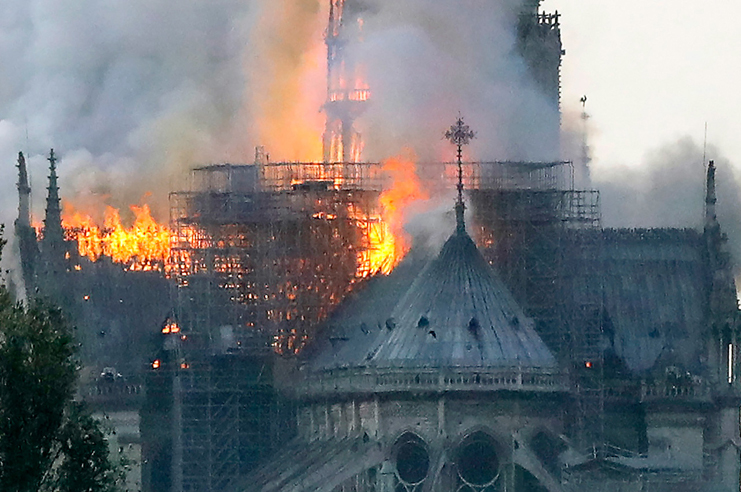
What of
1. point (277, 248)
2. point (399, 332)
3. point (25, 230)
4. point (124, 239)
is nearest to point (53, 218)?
point (25, 230)

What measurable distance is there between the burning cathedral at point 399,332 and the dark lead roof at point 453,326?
0.38 feet

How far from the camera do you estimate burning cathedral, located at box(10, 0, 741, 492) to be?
15350 cm

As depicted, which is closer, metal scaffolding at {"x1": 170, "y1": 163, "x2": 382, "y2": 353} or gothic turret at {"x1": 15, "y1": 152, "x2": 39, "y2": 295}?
metal scaffolding at {"x1": 170, "y1": 163, "x2": 382, "y2": 353}

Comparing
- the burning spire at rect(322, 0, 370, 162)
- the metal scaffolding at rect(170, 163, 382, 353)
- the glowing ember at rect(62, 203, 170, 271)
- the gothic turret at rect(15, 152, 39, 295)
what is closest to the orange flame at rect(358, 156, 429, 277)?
the metal scaffolding at rect(170, 163, 382, 353)

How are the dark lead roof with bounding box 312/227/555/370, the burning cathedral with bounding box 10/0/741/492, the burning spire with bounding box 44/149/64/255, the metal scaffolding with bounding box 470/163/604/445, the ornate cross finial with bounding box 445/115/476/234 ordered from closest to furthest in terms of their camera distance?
the burning cathedral with bounding box 10/0/741/492
the dark lead roof with bounding box 312/227/555/370
the ornate cross finial with bounding box 445/115/476/234
the metal scaffolding with bounding box 470/163/604/445
the burning spire with bounding box 44/149/64/255

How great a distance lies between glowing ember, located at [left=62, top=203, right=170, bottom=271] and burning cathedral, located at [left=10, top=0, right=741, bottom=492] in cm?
155

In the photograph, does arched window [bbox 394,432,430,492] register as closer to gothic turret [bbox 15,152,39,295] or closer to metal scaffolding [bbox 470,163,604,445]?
metal scaffolding [bbox 470,163,604,445]

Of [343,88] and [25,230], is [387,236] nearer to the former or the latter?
[343,88]

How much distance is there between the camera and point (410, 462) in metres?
153

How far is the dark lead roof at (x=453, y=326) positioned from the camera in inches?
6073

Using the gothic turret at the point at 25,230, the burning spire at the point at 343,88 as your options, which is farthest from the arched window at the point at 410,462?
the gothic turret at the point at 25,230

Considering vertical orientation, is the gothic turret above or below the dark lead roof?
above

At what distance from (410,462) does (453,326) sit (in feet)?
20.3

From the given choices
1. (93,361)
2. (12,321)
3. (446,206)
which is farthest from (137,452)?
(12,321)
